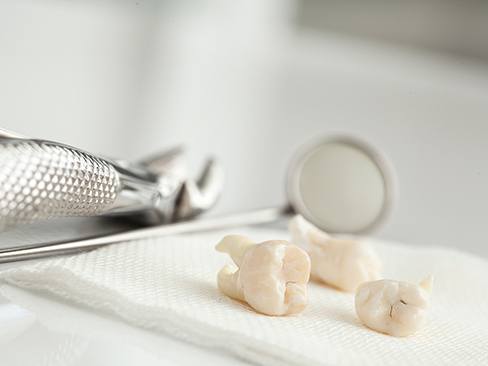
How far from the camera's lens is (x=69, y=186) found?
57 cm

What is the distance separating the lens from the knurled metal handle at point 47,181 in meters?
0.52

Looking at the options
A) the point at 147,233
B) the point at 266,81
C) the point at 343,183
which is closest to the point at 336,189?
the point at 343,183

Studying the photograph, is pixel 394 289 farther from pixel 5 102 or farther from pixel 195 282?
pixel 5 102

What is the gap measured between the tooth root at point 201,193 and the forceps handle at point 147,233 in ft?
0.07

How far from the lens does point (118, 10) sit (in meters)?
1.92

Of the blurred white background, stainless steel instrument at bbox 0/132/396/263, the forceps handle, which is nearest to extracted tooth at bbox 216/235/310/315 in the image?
the forceps handle

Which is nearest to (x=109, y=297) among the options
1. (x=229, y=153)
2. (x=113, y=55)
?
(x=113, y=55)

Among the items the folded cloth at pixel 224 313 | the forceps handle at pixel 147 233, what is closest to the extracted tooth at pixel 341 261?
the folded cloth at pixel 224 313

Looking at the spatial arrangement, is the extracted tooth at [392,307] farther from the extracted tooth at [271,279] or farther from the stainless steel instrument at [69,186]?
the stainless steel instrument at [69,186]

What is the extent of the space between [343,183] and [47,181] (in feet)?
1.24

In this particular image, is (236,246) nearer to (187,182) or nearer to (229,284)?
(229,284)

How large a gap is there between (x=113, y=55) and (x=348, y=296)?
139 centimetres

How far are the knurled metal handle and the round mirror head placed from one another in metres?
0.31

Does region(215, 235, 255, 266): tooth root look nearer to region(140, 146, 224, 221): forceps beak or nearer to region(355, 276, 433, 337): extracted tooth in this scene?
region(355, 276, 433, 337): extracted tooth
